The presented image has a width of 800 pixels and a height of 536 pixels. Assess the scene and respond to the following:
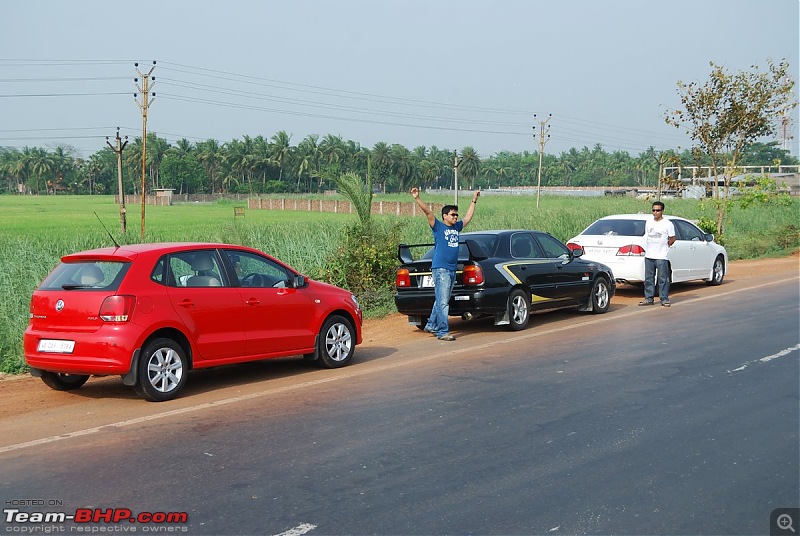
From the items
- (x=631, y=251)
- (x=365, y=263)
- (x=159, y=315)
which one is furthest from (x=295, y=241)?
(x=159, y=315)

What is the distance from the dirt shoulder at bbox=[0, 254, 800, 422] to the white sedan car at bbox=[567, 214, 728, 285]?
441 mm

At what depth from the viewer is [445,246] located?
1254cm

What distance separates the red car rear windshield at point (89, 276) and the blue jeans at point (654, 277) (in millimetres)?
10435

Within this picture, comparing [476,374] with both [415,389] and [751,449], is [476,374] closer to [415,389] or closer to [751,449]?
[415,389]

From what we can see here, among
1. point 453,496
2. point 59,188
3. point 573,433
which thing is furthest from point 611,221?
point 59,188

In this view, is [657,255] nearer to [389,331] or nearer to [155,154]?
[389,331]

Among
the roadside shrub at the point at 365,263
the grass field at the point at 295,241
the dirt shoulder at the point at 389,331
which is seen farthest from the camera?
the roadside shrub at the point at 365,263

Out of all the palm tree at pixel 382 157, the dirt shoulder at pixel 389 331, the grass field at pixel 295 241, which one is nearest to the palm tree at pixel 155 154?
the palm tree at pixel 382 157

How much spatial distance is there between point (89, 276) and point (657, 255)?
10751 millimetres

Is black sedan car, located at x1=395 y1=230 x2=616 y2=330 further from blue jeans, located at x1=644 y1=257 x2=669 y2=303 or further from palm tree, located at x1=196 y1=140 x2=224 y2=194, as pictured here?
palm tree, located at x1=196 y1=140 x2=224 y2=194

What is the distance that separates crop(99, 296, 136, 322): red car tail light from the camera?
28.2 feet
